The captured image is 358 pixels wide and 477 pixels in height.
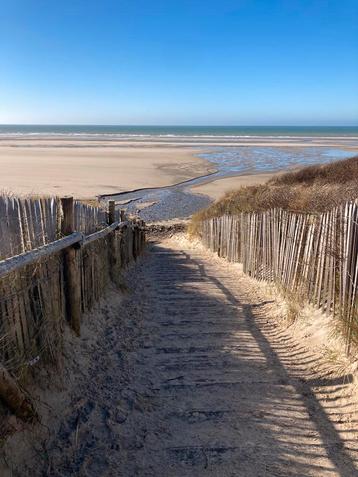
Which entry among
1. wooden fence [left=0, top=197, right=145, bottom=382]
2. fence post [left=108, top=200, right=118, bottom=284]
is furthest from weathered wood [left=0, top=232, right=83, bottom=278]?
fence post [left=108, top=200, right=118, bottom=284]

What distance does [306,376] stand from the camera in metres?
3.96

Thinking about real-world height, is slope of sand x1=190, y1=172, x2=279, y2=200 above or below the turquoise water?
below

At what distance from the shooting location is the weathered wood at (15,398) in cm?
267

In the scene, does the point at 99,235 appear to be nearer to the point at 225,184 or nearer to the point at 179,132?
the point at 225,184

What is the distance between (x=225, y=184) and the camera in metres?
24.9

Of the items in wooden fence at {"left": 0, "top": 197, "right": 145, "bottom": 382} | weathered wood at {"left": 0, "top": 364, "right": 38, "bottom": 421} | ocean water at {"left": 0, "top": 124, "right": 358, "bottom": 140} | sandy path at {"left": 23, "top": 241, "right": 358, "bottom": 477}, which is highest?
ocean water at {"left": 0, "top": 124, "right": 358, "bottom": 140}

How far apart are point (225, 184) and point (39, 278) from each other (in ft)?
72.1

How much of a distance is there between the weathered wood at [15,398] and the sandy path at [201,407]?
292 millimetres

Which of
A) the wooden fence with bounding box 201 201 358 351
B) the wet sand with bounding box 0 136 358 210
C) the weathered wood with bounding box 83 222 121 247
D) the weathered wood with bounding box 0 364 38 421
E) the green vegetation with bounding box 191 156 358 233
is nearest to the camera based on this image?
the weathered wood with bounding box 0 364 38 421

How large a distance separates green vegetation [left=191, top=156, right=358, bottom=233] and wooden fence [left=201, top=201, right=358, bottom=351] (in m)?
2.12

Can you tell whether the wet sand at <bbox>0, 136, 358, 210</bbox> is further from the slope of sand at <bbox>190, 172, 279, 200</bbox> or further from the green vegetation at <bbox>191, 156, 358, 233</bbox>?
the green vegetation at <bbox>191, 156, 358, 233</bbox>

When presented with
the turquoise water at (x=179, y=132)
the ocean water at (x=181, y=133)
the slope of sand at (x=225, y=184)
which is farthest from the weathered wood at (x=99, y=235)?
the turquoise water at (x=179, y=132)

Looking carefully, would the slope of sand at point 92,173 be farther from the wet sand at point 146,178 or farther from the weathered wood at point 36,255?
the weathered wood at point 36,255

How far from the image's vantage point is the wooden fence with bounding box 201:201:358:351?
4082 millimetres
